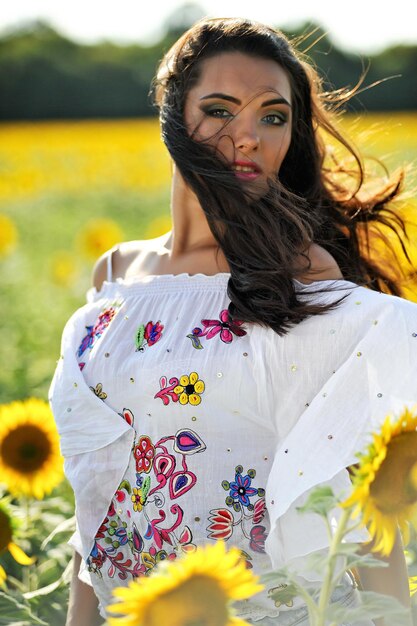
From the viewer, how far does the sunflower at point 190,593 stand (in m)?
1.04

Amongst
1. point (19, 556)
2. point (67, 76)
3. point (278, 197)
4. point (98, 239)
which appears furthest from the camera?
point (67, 76)

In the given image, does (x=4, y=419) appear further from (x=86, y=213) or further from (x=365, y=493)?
(x=86, y=213)

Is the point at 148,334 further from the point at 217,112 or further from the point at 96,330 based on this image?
the point at 217,112

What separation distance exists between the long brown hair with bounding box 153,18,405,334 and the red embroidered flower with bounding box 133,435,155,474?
0.28m

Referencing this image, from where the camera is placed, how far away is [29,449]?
2.42m

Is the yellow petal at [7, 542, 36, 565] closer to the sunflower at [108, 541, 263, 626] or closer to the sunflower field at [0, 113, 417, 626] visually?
the sunflower field at [0, 113, 417, 626]

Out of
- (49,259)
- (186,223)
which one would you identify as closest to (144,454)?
(186,223)

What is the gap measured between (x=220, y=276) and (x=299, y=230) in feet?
0.56

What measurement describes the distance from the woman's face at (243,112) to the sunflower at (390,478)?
0.84 m

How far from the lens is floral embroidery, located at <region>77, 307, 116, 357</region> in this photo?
205 centimetres

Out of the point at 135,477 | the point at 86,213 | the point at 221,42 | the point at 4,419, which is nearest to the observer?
the point at 135,477

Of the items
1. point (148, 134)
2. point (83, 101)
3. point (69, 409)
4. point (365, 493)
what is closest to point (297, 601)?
point (69, 409)

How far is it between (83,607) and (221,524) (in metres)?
0.38

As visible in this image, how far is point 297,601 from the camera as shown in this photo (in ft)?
5.85
